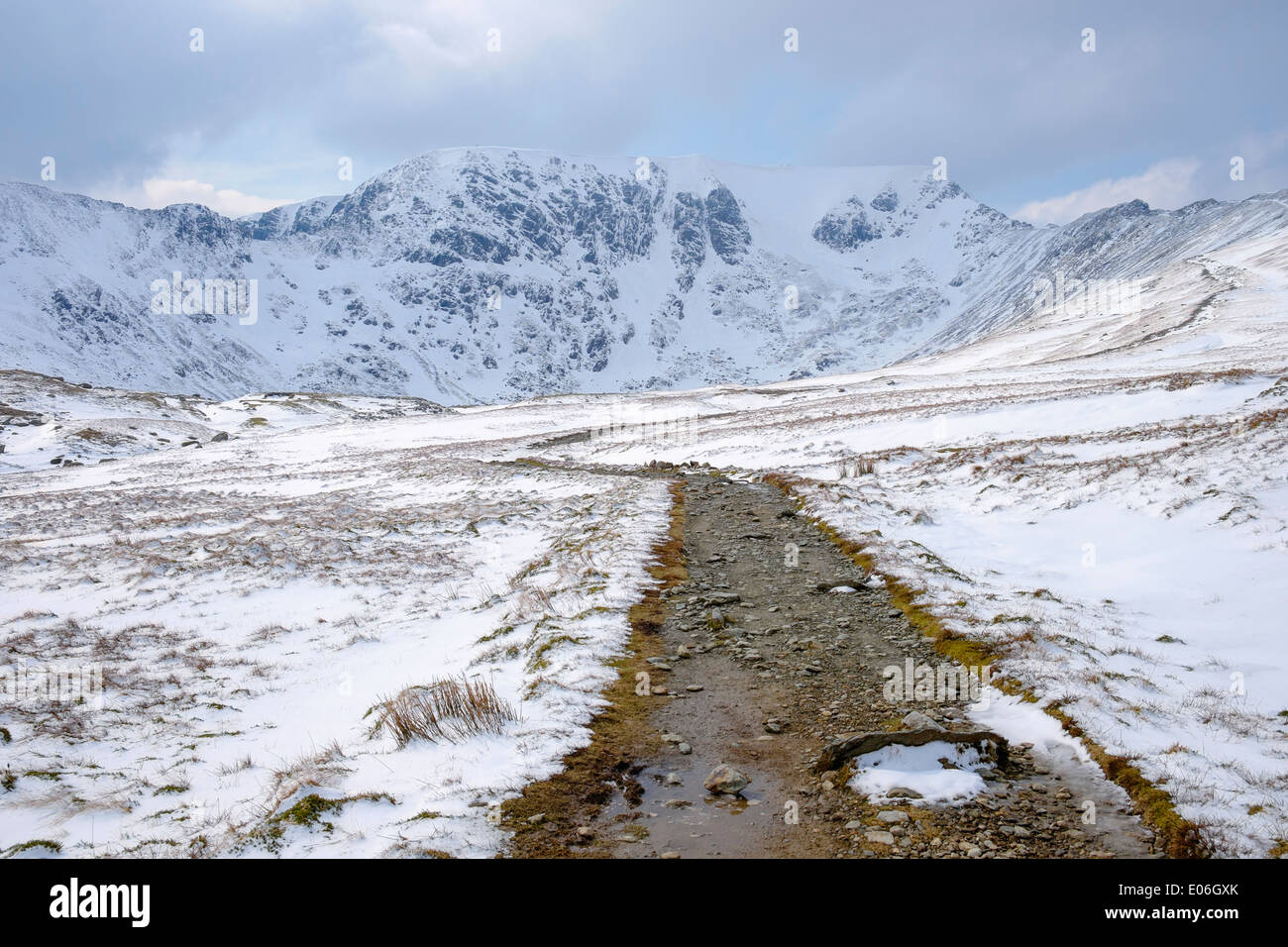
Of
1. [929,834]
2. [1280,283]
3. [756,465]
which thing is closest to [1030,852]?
[929,834]

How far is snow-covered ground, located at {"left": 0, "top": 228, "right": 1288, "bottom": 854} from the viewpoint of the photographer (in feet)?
22.7

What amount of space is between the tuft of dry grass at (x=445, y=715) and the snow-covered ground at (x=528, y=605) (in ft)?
0.79

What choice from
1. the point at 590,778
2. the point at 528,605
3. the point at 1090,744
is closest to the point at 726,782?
the point at 590,778

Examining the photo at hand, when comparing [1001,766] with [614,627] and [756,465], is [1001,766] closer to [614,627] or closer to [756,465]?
[614,627]

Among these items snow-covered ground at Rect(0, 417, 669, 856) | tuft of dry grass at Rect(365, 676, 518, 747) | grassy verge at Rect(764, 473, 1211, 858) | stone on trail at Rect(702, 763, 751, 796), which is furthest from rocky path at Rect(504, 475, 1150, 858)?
tuft of dry grass at Rect(365, 676, 518, 747)

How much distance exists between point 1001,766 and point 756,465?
27.1 metres

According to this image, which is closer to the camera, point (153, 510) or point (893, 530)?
point (893, 530)

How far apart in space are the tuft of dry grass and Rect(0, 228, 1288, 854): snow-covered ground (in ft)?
0.79

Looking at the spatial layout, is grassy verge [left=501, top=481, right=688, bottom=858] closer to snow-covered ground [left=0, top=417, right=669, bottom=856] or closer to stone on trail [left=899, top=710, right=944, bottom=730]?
snow-covered ground [left=0, top=417, right=669, bottom=856]

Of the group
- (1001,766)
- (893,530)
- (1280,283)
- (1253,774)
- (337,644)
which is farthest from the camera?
(1280,283)

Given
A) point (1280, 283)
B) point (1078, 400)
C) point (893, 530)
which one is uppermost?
point (1280, 283)

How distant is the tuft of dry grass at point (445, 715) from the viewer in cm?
796

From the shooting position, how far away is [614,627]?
1166cm
